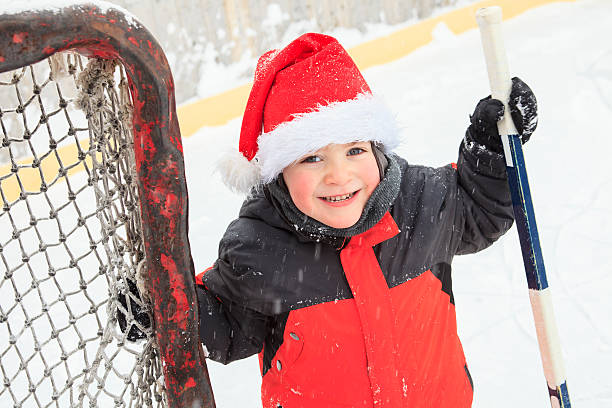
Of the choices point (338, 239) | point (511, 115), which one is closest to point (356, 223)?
point (338, 239)

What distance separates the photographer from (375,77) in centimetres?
495

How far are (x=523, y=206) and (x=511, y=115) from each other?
188 millimetres

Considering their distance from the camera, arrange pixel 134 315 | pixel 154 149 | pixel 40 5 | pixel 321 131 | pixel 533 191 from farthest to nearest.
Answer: pixel 533 191 → pixel 321 131 → pixel 134 315 → pixel 154 149 → pixel 40 5

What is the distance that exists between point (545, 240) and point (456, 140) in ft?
3.61

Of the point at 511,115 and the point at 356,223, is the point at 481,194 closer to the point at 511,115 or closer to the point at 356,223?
the point at 511,115

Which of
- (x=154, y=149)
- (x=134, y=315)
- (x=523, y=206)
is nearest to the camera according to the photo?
(x=154, y=149)

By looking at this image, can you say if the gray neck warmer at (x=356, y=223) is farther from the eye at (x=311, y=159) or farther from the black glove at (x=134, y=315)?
the black glove at (x=134, y=315)

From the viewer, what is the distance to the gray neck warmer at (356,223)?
1236 mm

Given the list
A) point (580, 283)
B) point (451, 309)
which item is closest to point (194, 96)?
point (580, 283)

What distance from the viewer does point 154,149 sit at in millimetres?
928

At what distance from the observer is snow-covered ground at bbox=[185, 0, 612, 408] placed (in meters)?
2.25

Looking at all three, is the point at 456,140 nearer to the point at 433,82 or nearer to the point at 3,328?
the point at 433,82

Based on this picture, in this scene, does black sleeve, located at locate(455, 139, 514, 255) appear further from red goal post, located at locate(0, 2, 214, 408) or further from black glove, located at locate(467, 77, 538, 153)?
red goal post, located at locate(0, 2, 214, 408)

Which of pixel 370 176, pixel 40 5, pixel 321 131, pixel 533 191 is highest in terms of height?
pixel 40 5
